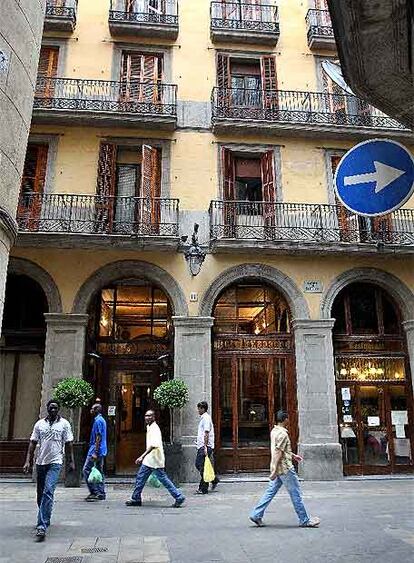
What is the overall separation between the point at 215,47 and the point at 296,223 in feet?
21.4

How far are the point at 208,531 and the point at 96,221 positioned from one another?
8.89 metres

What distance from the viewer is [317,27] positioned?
54.1 feet

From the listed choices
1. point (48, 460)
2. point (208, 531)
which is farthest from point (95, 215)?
point (208, 531)

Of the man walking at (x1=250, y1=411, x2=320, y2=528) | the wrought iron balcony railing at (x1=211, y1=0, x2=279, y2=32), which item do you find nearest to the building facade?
the wrought iron balcony railing at (x1=211, y1=0, x2=279, y2=32)

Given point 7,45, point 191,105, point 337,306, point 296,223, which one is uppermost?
point 191,105

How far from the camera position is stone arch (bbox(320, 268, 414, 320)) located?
47.6 feet

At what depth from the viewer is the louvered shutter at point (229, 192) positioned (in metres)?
14.6

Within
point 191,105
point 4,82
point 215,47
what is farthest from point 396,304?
point 4,82

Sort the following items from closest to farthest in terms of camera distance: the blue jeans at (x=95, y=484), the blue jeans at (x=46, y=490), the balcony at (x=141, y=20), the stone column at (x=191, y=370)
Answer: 1. the blue jeans at (x=46, y=490)
2. the blue jeans at (x=95, y=484)
3. the stone column at (x=191, y=370)
4. the balcony at (x=141, y=20)

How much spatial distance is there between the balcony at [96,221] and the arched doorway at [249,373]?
271 cm

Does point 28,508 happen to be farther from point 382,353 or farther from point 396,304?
point 396,304

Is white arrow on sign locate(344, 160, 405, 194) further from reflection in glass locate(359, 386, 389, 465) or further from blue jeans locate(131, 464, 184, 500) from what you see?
reflection in glass locate(359, 386, 389, 465)

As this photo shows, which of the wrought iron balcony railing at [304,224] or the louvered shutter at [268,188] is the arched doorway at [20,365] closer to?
the wrought iron balcony railing at [304,224]

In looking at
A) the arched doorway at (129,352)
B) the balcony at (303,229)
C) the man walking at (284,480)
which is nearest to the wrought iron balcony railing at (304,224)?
the balcony at (303,229)
